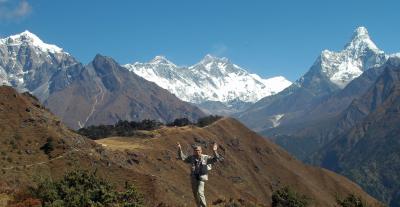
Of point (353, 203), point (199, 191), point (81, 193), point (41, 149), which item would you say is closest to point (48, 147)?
point (41, 149)

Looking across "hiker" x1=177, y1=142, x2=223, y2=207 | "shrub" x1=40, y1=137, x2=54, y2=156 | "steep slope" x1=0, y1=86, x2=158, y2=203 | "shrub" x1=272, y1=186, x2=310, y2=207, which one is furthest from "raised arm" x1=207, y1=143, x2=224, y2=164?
"shrub" x1=40, y1=137, x2=54, y2=156

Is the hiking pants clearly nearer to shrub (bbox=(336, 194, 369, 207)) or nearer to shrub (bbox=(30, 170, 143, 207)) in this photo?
shrub (bbox=(30, 170, 143, 207))

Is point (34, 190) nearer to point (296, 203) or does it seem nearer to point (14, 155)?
point (296, 203)

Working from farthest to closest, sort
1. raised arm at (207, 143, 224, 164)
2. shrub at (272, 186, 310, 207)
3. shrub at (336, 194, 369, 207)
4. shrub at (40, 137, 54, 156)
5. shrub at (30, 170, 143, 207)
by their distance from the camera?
shrub at (40, 137, 54, 156)
shrub at (272, 186, 310, 207)
shrub at (336, 194, 369, 207)
shrub at (30, 170, 143, 207)
raised arm at (207, 143, 224, 164)

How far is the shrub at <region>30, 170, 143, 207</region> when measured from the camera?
3278 cm

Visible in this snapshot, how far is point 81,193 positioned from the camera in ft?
113

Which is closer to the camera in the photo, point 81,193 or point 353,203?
point 81,193

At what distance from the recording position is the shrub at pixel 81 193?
32.8m

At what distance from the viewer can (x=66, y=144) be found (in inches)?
5586

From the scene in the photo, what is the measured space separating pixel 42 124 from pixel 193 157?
12504 centimetres

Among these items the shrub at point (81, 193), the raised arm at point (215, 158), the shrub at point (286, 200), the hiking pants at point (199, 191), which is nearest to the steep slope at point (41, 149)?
the shrub at point (286, 200)

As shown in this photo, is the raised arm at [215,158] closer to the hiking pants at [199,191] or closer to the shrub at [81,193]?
the hiking pants at [199,191]

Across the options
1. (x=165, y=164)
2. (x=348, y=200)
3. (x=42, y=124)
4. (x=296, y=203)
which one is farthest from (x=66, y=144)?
(x=348, y=200)

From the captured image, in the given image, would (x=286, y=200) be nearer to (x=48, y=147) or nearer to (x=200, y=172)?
(x=200, y=172)
